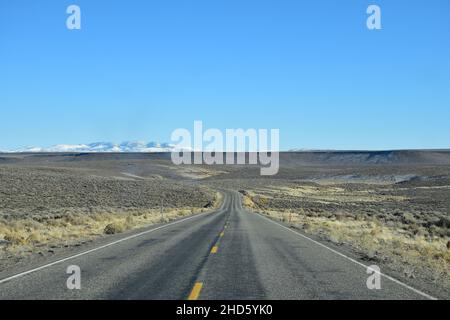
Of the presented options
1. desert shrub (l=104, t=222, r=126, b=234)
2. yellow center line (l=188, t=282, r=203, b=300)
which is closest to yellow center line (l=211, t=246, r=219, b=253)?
yellow center line (l=188, t=282, r=203, b=300)

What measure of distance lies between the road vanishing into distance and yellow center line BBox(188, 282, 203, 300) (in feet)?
0.06

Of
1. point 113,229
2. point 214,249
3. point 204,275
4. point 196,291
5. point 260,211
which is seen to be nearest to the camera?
point 196,291

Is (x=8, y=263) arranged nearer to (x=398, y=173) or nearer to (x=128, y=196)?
(x=128, y=196)

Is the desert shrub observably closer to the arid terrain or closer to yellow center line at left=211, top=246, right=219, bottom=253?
the arid terrain

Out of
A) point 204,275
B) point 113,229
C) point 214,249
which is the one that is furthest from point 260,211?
point 204,275

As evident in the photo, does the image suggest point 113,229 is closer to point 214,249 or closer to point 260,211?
point 214,249

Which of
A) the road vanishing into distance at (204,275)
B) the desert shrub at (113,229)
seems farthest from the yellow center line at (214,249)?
the desert shrub at (113,229)

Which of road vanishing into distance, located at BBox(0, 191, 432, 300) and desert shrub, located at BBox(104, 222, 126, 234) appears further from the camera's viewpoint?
desert shrub, located at BBox(104, 222, 126, 234)

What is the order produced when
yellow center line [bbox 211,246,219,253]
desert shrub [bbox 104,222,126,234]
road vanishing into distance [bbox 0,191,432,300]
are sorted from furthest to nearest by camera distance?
desert shrub [bbox 104,222,126,234], yellow center line [bbox 211,246,219,253], road vanishing into distance [bbox 0,191,432,300]

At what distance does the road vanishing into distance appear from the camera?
9.30 metres

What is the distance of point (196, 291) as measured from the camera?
9383 mm

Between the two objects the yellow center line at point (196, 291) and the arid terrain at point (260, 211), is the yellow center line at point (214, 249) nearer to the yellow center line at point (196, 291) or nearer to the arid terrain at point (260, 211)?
the arid terrain at point (260, 211)

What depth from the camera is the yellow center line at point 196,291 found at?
8873mm

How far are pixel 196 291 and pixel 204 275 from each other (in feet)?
5.83
